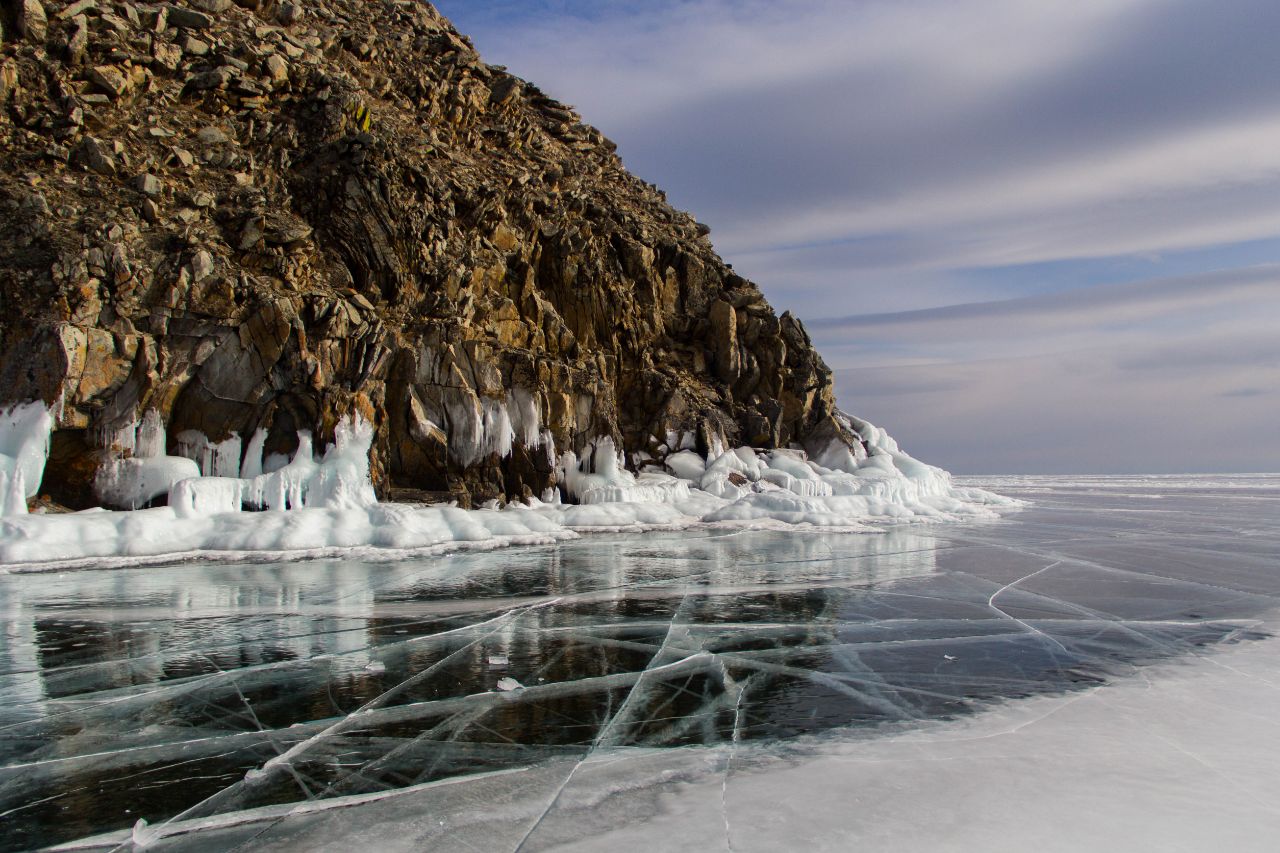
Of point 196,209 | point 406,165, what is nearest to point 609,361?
point 406,165

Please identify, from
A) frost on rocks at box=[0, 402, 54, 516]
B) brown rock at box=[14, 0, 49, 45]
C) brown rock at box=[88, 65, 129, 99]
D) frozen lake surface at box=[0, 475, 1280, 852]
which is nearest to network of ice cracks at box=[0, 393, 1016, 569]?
frost on rocks at box=[0, 402, 54, 516]

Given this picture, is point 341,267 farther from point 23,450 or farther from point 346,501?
point 23,450

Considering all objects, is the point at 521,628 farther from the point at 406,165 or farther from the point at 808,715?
the point at 406,165

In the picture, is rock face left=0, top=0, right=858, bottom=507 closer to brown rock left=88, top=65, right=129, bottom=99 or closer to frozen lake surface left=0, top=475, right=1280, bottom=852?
brown rock left=88, top=65, right=129, bottom=99

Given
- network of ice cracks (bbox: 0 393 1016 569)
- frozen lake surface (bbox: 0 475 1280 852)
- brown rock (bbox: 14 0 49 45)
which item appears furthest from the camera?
brown rock (bbox: 14 0 49 45)

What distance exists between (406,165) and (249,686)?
22.3m

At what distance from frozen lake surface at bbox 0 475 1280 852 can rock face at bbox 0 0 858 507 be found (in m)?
7.28

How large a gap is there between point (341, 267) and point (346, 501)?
27.1ft

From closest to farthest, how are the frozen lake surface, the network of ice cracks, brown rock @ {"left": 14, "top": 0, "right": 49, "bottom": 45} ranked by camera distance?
1. the frozen lake surface
2. the network of ice cracks
3. brown rock @ {"left": 14, "top": 0, "right": 49, "bottom": 45}

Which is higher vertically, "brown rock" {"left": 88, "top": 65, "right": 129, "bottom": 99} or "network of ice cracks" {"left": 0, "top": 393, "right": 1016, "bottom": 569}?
"brown rock" {"left": 88, "top": 65, "right": 129, "bottom": 99}

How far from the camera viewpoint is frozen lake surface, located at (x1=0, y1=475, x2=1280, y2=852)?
5.21 m

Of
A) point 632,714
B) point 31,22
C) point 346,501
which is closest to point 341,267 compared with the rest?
point 346,501

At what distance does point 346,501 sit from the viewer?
20.2 meters

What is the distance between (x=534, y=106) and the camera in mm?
41875
